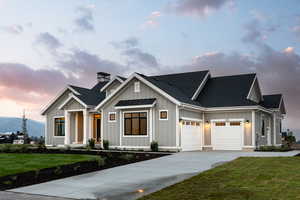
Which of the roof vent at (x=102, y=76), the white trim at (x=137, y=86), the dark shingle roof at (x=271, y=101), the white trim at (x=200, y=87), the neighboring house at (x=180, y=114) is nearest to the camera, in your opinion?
the neighboring house at (x=180, y=114)

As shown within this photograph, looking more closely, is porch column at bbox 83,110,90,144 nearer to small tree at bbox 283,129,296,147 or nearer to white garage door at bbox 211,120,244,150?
white garage door at bbox 211,120,244,150

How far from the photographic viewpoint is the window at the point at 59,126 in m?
30.1

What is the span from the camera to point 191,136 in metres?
23.9

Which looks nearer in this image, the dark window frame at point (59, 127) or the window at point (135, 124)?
the window at point (135, 124)

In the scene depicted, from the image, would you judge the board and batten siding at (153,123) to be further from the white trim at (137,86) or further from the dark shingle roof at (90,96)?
the dark shingle roof at (90,96)

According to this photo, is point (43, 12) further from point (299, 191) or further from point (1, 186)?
point (299, 191)

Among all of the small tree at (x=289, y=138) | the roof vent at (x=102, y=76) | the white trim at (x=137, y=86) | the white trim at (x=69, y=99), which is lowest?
the small tree at (x=289, y=138)

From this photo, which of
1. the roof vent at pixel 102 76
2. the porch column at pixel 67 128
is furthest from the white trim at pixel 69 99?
the roof vent at pixel 102 76

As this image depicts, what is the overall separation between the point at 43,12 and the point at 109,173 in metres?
12.7

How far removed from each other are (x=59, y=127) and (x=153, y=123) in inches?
423

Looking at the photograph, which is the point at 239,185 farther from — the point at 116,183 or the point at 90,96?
the point at 90,96

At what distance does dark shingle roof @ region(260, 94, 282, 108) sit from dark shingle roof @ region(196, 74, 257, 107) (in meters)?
3.45

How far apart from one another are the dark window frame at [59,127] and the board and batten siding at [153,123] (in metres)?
6.08

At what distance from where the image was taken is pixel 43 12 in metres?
20.8
